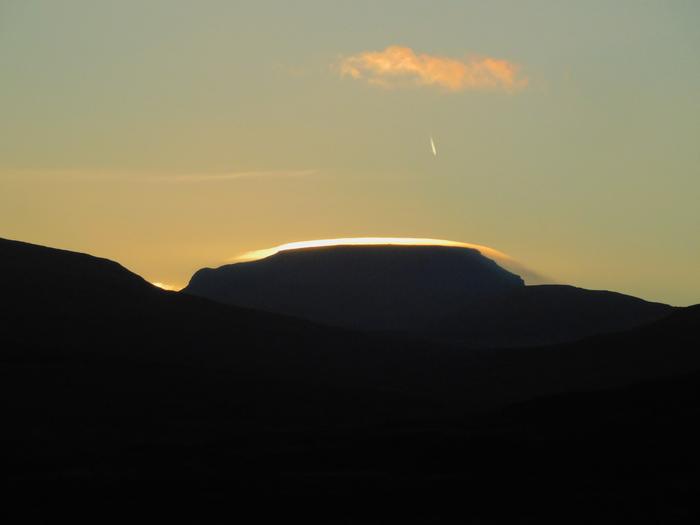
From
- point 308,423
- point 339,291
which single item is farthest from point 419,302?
point 308,423

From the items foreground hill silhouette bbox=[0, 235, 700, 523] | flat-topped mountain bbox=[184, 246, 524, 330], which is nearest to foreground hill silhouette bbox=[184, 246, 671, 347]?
flat-topped mountain bbox=[184, 246, 524, 330]

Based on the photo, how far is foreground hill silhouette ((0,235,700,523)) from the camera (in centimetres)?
3241

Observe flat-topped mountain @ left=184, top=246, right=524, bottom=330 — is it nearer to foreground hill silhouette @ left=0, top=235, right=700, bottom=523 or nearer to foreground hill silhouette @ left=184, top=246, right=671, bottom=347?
foreground hill silhouette @ left=184, top=246, right=671, bottom=347

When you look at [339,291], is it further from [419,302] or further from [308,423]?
[308,423]

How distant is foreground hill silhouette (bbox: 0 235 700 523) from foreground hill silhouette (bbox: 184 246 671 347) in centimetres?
5498

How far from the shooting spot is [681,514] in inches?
1150

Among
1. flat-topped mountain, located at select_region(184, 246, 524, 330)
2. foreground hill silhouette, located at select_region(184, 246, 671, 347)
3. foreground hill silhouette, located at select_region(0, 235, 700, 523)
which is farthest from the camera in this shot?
flat-topped mountain, located at select_region(184, 246, 524, 330)

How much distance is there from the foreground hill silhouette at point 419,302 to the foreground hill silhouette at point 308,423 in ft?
180

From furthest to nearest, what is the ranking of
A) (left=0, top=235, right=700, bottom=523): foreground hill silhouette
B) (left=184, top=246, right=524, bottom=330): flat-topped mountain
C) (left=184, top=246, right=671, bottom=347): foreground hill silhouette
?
(left=184, top=246, right=524, bottom=330): flat-topped mountain
(left=184, top=246, right=671, bottom=347): foreground hill silhouette
(left=0, top=235, right=700, bottom=523): foreground hill silhouette

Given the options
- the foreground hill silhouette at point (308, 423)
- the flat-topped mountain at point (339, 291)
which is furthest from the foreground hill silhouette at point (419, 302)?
the foreground hill silhouette at point (308, 423)

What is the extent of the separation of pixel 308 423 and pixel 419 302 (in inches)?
5568

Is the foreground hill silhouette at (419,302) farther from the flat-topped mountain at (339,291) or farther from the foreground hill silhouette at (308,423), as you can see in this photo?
the foreground hill silhouette at (308,423)

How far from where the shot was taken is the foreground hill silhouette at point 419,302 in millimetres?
140625

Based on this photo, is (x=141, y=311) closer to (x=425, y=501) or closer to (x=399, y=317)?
(x=425, y=501)
